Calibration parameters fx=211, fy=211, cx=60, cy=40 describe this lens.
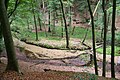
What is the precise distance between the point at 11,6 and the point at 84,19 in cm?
3281

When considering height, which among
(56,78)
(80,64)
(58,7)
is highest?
(58,7)

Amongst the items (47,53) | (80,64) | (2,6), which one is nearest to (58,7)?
(47,53)

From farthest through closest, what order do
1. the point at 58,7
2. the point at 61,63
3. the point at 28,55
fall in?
the point at 58,7, the point at 28,55, the point at 61,63

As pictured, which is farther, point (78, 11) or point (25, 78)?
point (78, 11)

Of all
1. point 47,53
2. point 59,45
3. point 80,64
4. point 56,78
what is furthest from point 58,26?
point 56,78

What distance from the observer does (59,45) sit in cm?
2512

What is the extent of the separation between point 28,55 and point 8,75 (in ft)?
37.8

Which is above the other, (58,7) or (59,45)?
(58,7)

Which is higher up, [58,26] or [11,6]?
[11,6]

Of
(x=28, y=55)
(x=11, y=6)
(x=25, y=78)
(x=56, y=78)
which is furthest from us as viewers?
(x=28, y=55)

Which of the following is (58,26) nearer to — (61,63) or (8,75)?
(61,63)

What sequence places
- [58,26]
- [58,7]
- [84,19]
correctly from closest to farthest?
[58,7] → [58,26] → [84,19]

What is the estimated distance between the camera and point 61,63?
18188 millimetres

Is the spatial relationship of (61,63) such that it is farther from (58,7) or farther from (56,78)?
(58,7)
